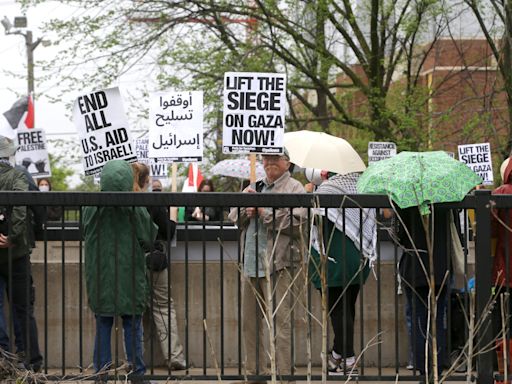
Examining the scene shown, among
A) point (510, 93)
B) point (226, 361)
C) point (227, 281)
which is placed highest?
point (510, 93)

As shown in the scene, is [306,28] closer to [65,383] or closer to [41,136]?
[41,136]

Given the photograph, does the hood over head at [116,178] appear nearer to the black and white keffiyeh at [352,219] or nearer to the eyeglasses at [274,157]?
the eyeglasses at [274,157]

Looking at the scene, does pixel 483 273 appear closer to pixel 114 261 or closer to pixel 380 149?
pixel 114 261

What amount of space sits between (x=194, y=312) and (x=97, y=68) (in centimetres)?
1403

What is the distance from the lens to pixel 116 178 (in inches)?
337

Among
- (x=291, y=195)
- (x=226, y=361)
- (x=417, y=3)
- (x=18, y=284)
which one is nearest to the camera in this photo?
(x=291, y=195)

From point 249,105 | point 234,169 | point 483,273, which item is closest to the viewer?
point 483,273

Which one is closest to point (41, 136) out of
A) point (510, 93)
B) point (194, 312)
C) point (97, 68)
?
point (97, 68)

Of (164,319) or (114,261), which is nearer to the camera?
(114,261)

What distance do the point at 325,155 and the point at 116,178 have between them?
250 centimetres

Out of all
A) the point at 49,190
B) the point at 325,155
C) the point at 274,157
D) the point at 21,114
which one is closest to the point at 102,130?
the point at 325,155

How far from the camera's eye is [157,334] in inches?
414

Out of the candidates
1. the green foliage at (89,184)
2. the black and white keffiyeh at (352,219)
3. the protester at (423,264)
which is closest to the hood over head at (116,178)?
the black and white keffiyeh at (352,219)

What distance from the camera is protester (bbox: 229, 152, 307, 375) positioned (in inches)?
315
